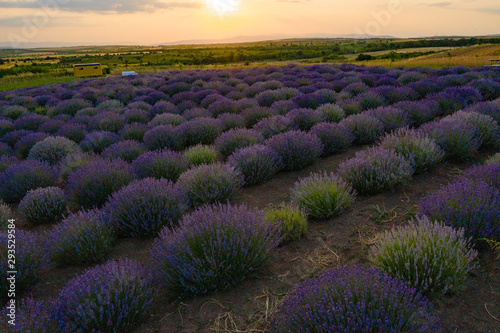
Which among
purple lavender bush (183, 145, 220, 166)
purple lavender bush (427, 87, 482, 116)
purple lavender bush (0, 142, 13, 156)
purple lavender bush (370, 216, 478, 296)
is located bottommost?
purple lavender bush (0, 142, 13, 156)

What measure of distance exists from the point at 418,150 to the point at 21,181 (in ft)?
20.5


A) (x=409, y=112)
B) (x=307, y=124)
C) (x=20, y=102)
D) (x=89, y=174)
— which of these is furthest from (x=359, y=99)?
(x=20, y=102)

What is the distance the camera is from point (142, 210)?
381cm

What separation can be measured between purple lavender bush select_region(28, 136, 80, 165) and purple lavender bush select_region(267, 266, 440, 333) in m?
6.35

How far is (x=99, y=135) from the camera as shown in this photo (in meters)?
7.55

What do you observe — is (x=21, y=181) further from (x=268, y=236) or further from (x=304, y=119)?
(x=304, y=119)

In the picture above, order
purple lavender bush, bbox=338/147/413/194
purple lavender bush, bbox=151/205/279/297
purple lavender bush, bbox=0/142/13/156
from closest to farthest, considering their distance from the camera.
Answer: purple lavender bush, bbox=151/205/279/297, purple lavender bush, bbox=338/147/413/194, purple lavender bush, bbox=0/142/13/156

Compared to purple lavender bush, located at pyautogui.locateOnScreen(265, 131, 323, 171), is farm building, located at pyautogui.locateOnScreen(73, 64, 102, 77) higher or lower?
higher

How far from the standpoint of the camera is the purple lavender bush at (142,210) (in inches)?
149

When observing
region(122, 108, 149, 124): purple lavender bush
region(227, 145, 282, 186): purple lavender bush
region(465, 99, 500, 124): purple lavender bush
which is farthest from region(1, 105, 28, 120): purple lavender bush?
region(465, 99, 500, 124): purple lavender bush

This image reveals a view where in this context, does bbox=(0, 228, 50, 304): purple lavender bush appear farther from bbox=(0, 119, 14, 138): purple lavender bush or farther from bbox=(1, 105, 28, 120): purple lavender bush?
bbox=(1, 105, 28, 120): purple lavender bush

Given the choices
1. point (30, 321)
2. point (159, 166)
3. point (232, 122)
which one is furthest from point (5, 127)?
point (30, 321)

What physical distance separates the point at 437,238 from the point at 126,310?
99.8 inches

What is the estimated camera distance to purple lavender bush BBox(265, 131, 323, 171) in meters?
5.46
